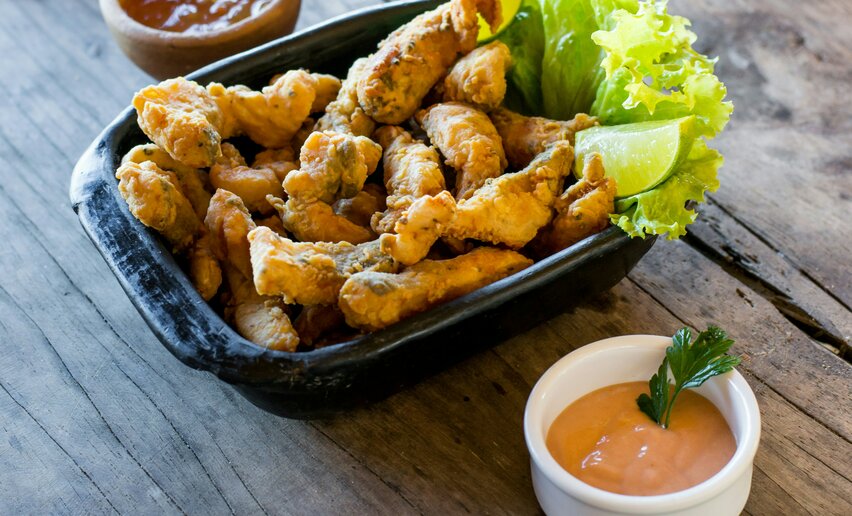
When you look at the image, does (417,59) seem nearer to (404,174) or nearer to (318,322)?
(404,174)

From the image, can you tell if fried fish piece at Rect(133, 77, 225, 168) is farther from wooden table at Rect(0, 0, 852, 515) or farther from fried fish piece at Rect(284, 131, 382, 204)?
wooden table at Rect(0, 0, 852, 515)

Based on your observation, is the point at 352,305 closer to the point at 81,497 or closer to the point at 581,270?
the point at 581,270

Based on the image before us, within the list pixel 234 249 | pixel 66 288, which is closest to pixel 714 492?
pixel 234 249

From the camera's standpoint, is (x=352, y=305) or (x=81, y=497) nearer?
(x=352, y=305)

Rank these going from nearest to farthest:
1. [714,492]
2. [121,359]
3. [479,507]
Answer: [714,492], [479,507], [121,359]

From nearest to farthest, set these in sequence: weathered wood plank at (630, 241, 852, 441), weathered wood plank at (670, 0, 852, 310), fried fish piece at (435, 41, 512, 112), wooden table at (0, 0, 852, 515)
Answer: wooden table at (0, 0, 852, 515)
weathered wood plank at (630, 241, 852, 441)
fried fish piece at (435, 41, 512, 112)
weathered wood plank at (670, 0, 852, 310)

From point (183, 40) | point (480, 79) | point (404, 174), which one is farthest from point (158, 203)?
point (183, 40)

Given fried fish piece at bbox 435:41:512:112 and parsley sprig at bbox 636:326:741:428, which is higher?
fried fish piece at bbox 435:41:512:112

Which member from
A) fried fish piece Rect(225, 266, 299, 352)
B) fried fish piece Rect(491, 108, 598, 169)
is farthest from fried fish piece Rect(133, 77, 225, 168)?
fried fish piece Rect(491, 108, 598, 169)
